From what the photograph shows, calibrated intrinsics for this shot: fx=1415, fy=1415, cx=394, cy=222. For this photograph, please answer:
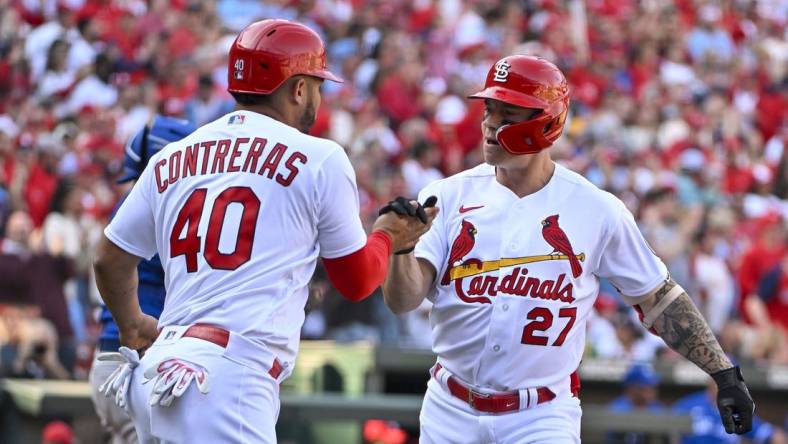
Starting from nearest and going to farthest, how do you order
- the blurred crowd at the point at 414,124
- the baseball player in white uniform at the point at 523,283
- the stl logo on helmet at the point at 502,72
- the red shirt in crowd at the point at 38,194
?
the baseball player in white uniform at the point at 523,283
the stl logo on helmet at the point at 502,72
the blurred crowd at the point at 414,124
the red shirt in crowd at the point at 38,194

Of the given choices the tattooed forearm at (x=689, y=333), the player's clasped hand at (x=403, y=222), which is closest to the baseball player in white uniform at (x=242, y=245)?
the player's clasped hand at (x=403, y=222)

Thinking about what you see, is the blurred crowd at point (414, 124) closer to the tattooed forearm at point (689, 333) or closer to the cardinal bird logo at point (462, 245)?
the cardinal bird logo at point (462, 245)

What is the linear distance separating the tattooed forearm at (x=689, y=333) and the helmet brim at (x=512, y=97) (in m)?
0.92

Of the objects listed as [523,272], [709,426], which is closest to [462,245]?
[523,272]

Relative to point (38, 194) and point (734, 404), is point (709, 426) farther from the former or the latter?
point (38, 194)

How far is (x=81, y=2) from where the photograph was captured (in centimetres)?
1537

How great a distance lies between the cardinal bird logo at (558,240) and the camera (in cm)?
560

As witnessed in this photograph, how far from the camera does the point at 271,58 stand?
489 centimetres

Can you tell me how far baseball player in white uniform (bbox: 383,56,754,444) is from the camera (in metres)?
5.55

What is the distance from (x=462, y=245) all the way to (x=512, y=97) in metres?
0.63

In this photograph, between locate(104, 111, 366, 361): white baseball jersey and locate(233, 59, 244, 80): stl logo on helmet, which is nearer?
locate(104, 111, 366, 361): white baseball jersey

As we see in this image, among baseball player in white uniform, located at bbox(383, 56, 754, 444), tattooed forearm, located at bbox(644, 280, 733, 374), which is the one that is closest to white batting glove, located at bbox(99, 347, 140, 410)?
baseball player in white uniform, located at bbox(383, 56, 754, 444)

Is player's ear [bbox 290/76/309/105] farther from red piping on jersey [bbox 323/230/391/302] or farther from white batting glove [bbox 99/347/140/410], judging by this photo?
white batting glove [bbox 99/347/140/410]

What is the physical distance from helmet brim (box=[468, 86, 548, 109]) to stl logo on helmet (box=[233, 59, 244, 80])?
1.11m
